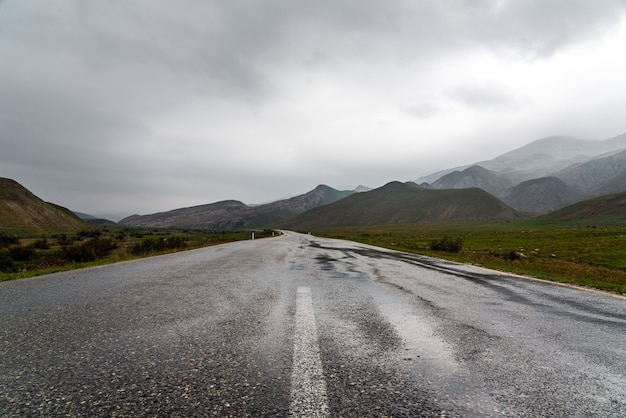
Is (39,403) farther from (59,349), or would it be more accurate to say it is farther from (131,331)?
(131,331)

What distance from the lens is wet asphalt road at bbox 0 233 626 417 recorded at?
7.75 ft

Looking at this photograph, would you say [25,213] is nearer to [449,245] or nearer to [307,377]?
[449,245]

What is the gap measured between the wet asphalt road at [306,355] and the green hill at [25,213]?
335 feet

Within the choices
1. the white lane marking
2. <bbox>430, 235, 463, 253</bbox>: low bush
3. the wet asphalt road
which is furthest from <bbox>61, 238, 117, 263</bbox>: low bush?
<bbox>430, 235, 463, 253</bbox>: low bush


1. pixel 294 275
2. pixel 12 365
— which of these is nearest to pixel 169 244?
pixel 294 275

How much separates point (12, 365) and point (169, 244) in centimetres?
2513

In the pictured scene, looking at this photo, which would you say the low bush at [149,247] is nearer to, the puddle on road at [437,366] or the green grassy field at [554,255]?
the puddle on road at [437,366]

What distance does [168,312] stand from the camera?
503cm

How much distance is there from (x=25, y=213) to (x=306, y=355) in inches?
4722

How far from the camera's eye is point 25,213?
292 feet

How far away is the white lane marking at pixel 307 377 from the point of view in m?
2.25

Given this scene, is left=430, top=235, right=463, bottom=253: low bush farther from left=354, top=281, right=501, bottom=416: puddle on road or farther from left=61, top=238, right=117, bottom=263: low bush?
left=61, top=238, right=117, bottom=263: low bush

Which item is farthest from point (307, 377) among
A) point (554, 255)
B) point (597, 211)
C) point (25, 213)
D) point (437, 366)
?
point (597, 211)

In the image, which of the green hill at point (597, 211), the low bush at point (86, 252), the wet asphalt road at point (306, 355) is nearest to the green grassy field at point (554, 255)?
the wet asphalt road at point (306, 355)
